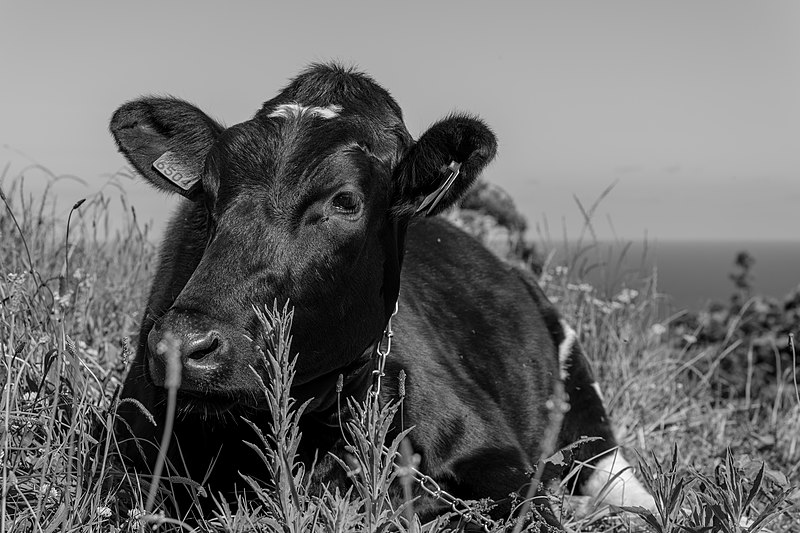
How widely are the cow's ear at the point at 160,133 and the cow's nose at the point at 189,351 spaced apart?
1197mm

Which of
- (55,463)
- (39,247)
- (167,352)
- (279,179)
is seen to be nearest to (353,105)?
(279,179)

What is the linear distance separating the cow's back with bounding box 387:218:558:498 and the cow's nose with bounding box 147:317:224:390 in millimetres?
1125

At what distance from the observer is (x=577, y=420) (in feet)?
17.1

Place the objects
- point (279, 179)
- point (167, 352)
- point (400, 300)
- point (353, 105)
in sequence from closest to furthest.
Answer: point (167, 352)
point (279, 179)
point (353, 105)
point (400, 300)

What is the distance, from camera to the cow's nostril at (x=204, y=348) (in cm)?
263

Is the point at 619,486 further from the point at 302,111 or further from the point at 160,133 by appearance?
the point at 160,133

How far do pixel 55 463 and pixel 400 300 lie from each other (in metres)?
1.87

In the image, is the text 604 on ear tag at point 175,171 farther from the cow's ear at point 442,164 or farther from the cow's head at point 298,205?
the cow's ear at point 442,164

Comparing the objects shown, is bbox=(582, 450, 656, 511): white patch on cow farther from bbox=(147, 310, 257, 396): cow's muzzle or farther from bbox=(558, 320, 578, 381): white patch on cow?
bbox=(147, 310, 257, 396): cow's muzzle

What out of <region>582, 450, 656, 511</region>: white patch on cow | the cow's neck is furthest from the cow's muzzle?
<region>582, 450, 656, 511</region>: white patch on cow

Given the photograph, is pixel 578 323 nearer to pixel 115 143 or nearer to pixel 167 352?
pixel 115 143

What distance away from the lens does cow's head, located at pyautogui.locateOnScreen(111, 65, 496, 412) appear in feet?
9.07

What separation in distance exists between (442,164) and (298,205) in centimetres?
63

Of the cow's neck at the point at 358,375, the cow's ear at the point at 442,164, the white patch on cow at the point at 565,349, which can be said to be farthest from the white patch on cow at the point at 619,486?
the cow's ear at the point at 442,164
